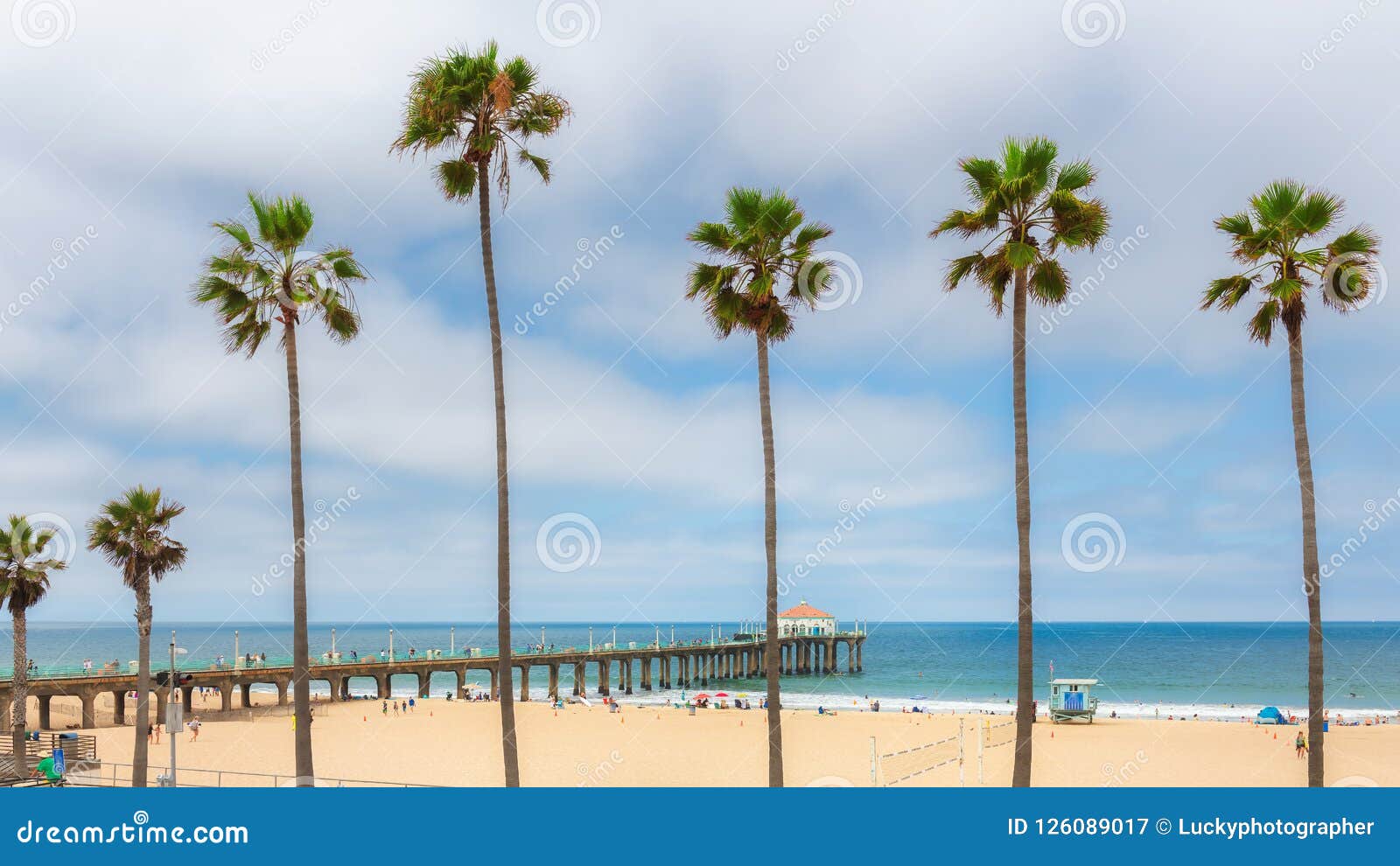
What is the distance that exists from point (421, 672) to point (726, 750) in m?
42.3

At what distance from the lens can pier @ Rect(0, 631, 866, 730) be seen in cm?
5366

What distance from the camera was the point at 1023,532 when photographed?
14.4 metres

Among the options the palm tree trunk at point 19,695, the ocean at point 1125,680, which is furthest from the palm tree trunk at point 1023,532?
the ocean at point 1125,680

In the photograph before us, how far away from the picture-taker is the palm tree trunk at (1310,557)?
15.1 meters

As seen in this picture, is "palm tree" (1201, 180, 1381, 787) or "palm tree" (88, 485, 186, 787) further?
"palm tree" (88, 485, 186, 787)

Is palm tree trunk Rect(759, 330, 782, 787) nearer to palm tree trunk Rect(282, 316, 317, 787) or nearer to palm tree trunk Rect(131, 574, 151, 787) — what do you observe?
palm tree trunk Rect(282, 316, 317, 787)

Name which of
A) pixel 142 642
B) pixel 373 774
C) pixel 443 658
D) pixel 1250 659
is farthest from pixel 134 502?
pixel 1250 659

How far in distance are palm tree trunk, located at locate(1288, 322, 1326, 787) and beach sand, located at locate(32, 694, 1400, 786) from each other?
5212 millimetres

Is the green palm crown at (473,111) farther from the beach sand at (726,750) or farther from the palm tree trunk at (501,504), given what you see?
the beach sand at (726,750)

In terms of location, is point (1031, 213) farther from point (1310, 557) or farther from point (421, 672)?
point (421, 672)

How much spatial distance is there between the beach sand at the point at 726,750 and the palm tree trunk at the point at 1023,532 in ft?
22.6

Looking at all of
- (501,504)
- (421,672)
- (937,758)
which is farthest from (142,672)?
(421,672)

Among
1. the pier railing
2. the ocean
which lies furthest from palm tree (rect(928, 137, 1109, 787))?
the ocean

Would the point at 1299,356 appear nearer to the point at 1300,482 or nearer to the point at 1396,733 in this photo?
the point at 1300,482
